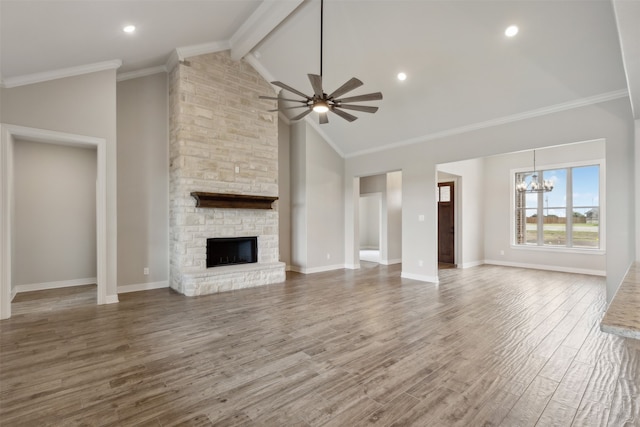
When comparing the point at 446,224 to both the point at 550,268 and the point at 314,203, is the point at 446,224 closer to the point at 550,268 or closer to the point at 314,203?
the point at 550,268

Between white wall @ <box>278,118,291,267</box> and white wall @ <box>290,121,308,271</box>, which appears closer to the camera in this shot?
white wall @ <box>290,121,308,271</box>

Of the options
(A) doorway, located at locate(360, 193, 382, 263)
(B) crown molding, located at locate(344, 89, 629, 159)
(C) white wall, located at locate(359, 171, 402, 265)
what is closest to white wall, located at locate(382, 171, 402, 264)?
(C) white wall, located at locate(359, 171, 402, 265)

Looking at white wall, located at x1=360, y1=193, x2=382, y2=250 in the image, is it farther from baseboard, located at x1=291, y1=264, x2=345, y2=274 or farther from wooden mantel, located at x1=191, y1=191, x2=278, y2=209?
wooden mantel, located at x1=191, y1=191, x2=278, y2=209

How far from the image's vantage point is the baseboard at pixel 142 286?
5.30 m

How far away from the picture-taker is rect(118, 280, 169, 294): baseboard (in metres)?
5.30

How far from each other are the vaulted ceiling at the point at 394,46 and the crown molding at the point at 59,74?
21 mm

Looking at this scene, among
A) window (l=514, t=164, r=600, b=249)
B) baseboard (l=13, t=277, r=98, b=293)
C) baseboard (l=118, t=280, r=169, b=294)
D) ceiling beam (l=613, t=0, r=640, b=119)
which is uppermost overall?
ceiling beam (l=613, t=0, r=640, b=119)

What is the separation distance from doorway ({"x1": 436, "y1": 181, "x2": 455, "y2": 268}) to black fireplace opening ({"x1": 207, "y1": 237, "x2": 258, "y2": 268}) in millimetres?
5116

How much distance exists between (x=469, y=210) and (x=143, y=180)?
25.5 feet

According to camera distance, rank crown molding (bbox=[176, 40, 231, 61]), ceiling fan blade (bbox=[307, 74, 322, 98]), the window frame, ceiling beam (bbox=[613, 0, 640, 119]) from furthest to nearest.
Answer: the window frame → crown molding (bbox=[176, 40, 231, 61]) → ceiling fan blade (bbox=[307, 74, 322, 98]) → ceiling beam (bbox=[613, 0, 640, 119])

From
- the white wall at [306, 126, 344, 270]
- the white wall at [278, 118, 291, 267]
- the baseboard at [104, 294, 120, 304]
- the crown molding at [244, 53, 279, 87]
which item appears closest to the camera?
the baseboard at [104, 294, 120, 304]

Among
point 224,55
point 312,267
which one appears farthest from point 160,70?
point 312,267

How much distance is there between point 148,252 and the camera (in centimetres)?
559

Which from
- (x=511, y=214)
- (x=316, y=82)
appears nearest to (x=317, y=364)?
(x=316, y=82)
